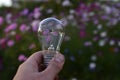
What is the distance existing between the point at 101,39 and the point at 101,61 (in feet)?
1.58

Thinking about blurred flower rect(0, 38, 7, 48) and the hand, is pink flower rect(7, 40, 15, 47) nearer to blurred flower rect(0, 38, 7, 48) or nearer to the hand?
blurred flower rect(0, 38, 7, 48)

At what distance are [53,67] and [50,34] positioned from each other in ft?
0.70

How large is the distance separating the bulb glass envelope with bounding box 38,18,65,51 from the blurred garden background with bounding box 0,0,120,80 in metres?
3.56

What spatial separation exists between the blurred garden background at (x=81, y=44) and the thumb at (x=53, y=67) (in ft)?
12.2

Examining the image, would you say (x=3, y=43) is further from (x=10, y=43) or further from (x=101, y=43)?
(x=101, y=43)

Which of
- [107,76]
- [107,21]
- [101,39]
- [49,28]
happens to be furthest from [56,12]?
[49,28]

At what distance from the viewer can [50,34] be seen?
73.7 inches

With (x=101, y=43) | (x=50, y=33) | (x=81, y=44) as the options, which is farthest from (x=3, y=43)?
(x=50, y=33)

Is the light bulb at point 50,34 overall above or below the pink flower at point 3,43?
above

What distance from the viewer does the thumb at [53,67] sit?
5.50 ft

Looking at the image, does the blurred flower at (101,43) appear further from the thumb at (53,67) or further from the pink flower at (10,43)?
the thumb at (53,67)

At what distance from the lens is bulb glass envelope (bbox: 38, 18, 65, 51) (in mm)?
1861

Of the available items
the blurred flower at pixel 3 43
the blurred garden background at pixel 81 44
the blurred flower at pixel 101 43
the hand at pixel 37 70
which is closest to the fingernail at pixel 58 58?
the hand at pixel 37 70

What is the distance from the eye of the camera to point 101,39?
614cm
